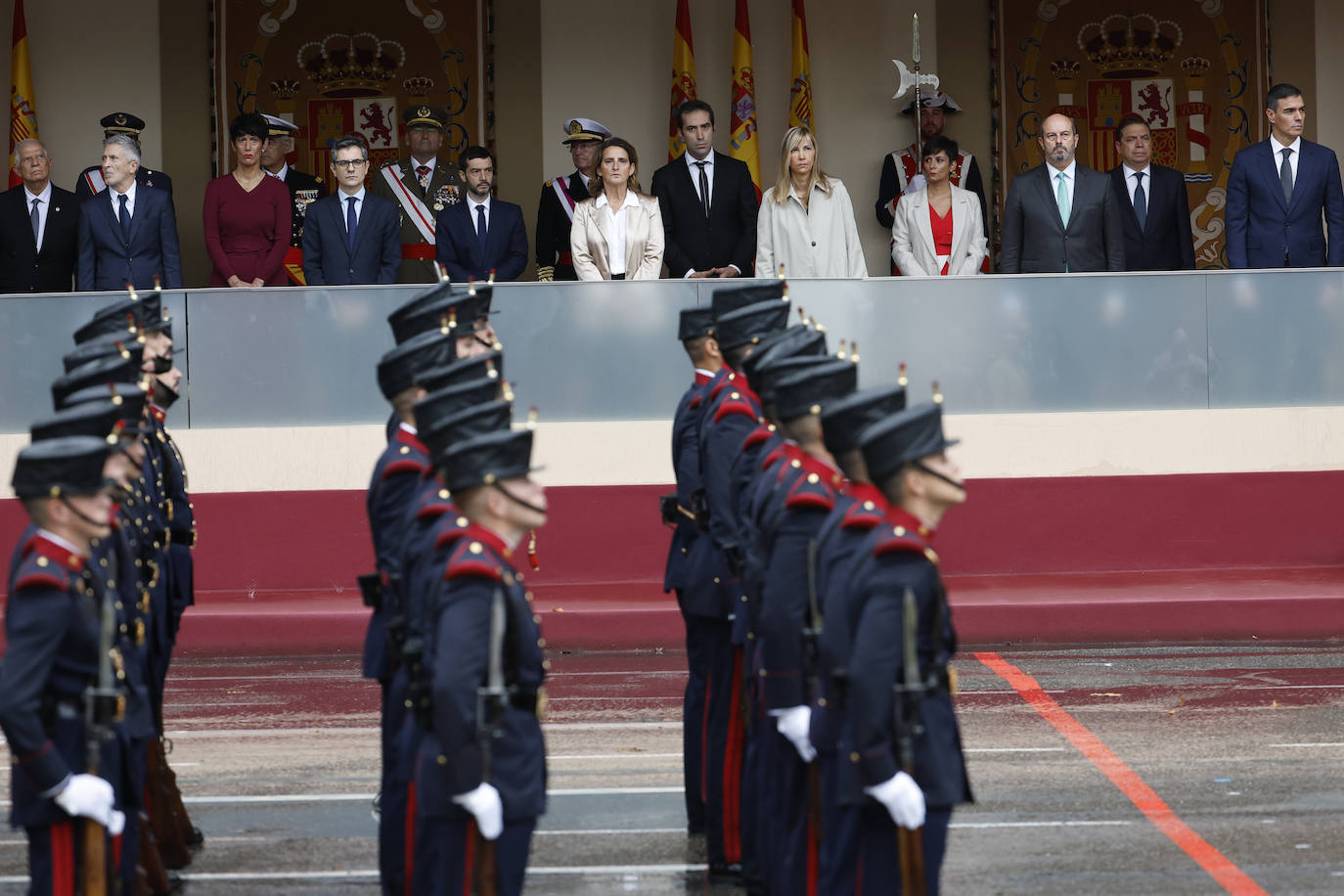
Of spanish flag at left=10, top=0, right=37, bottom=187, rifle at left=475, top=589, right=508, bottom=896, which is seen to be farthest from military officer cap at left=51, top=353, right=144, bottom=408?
spanish flag at left=10, top=0, right=37, bottom=187

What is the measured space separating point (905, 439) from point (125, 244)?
27.2 feet

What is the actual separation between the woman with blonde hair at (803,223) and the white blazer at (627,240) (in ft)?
2.11

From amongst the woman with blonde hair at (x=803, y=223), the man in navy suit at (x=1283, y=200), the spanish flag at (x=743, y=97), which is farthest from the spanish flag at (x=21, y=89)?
the man in navy suit at (x=1283, y=200)

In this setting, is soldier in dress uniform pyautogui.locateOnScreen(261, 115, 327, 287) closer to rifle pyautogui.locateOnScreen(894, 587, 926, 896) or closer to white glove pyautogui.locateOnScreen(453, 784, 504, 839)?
white glove pyautogui.locateOnScreen(453, 784, 504, 839)

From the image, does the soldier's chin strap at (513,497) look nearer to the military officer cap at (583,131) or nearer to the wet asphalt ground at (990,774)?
the wet asphalt ground at (990,774)

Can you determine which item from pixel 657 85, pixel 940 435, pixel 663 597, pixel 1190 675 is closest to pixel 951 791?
pixel 940 435

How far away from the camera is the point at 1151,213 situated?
12.3 meters

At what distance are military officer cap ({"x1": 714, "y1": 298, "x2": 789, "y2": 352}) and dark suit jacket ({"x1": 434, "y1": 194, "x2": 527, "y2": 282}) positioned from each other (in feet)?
17.7

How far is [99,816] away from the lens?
4617 millimetres

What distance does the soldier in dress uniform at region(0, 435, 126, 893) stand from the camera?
4488 mm

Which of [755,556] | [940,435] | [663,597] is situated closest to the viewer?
[940,435]

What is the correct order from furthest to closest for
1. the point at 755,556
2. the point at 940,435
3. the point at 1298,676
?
1. the point at 1298,676
2. the point at 755,556
3. the point at 940,435

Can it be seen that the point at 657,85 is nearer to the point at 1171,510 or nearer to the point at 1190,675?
the point at 1171,510

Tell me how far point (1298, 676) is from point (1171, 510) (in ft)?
7.06
